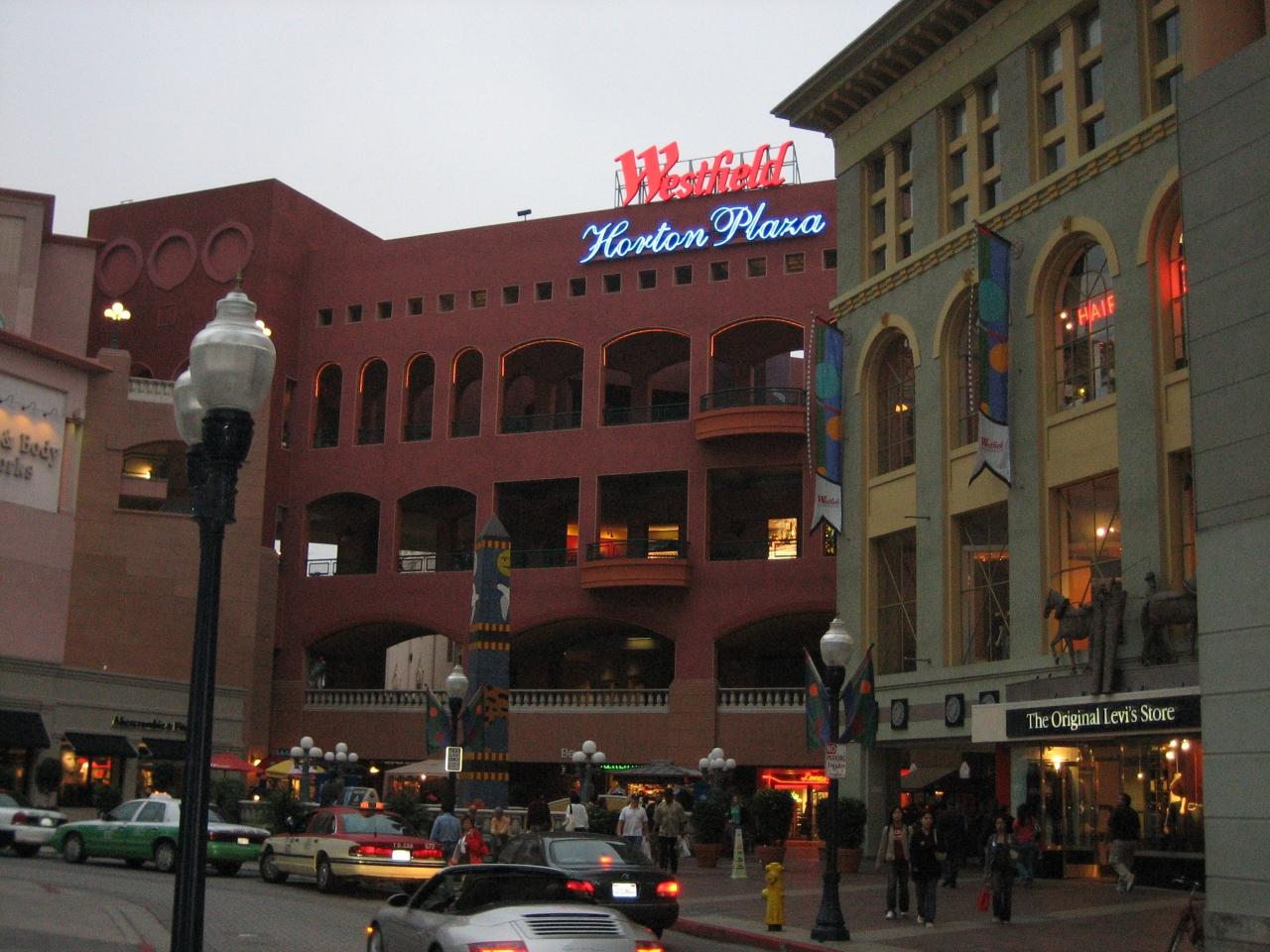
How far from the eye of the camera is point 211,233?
196ft

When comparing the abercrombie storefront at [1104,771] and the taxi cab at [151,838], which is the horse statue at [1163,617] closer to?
the abercrombie storefront at [1104,771]

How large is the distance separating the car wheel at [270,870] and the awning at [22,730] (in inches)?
796

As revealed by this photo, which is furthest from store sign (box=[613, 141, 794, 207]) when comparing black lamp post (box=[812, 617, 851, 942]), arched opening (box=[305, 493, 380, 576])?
black lamp post (box=[812, 617, 851, 942])

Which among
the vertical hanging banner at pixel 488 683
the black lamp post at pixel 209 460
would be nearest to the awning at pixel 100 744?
the vertical hanging banner at pixel 488 683

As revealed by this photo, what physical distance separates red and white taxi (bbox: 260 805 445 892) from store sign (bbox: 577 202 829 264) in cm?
3033

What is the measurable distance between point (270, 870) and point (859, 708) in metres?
11.1

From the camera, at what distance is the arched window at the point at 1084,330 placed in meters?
31.3

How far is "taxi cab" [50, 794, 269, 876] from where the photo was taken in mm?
29719

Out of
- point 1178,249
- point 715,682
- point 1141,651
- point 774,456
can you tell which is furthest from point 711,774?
point 1178,249

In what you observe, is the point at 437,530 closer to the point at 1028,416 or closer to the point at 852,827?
the point at 852,827

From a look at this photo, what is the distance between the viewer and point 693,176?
5550 centimetres

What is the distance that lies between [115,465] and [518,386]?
1847cm

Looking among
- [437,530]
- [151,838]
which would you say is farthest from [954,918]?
[437,530]

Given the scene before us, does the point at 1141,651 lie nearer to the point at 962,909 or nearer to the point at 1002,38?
the point at 962,909
